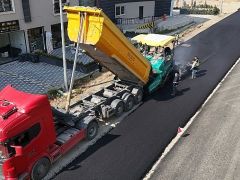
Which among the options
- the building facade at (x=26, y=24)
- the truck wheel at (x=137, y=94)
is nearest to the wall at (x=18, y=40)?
the building facade at (x=26, y=24)

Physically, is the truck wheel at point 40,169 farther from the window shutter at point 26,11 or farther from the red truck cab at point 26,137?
the window shutter at point 26,11

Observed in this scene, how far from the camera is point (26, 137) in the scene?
10.2m

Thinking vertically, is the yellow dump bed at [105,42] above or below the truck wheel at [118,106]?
above

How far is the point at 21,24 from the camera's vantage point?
78.0 ft

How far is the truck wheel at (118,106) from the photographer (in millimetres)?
15067

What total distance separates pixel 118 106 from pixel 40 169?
220 inches

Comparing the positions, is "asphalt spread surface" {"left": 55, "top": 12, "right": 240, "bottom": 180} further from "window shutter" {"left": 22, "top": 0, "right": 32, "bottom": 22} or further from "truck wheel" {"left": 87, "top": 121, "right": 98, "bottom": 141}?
"window shutter" {"left": 22, "top": 0, "right": 32, "bottom": 22}

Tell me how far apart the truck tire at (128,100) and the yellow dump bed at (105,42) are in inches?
45.3

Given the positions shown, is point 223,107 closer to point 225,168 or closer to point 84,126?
point 225,168

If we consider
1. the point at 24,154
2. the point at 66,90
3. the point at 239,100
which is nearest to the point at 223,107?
the point at 239,100

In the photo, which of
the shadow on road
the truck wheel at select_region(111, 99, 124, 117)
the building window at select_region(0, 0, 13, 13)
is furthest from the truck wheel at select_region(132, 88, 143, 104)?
the building window at select_region(0, 0, 13, 13)

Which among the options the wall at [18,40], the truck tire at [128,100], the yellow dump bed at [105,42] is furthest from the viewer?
the wall at [18,40]

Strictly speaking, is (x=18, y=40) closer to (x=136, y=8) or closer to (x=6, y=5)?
(x=6, y=5)

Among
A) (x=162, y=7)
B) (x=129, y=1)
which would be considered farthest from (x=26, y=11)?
(x=162, y=7)
